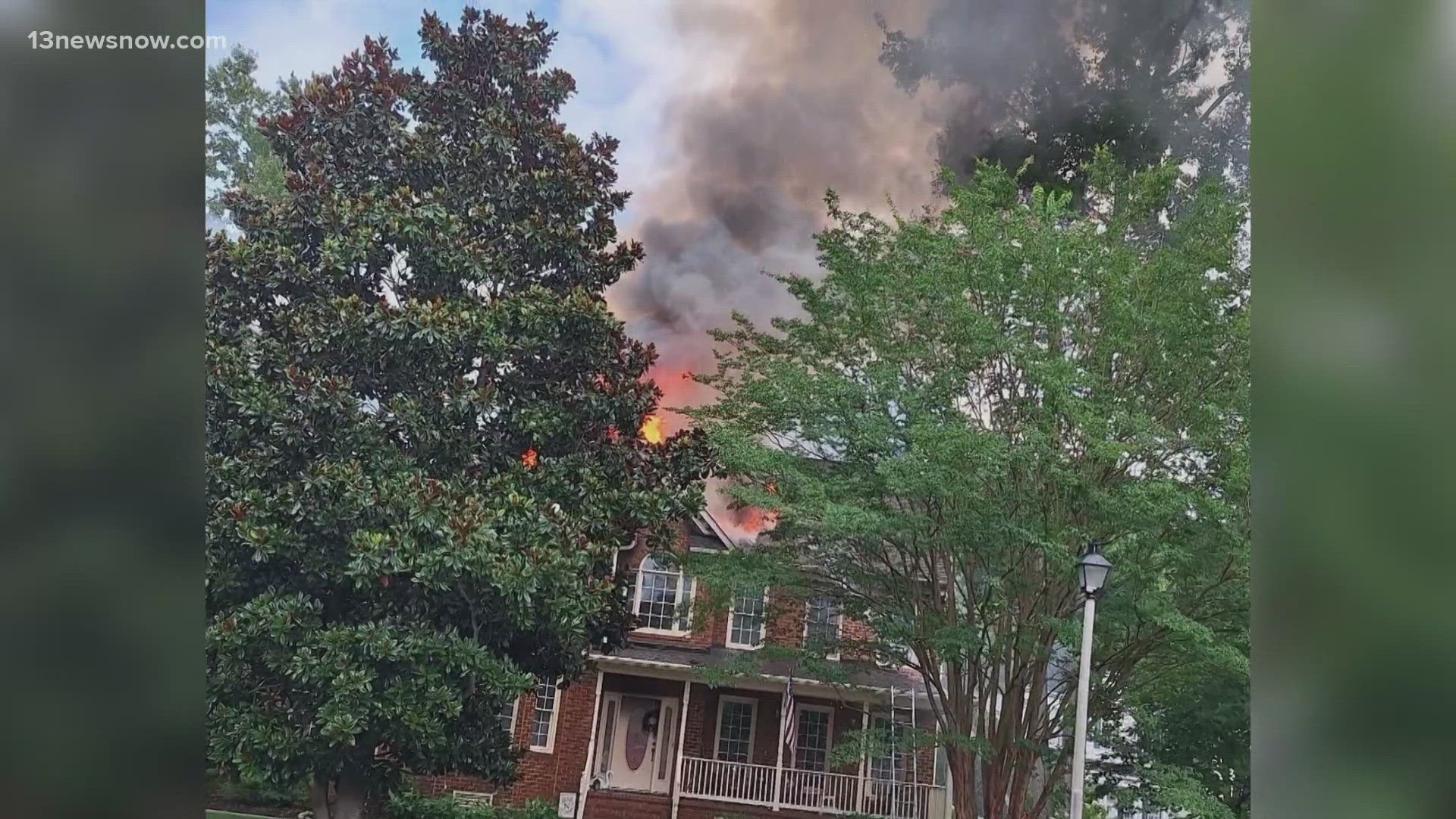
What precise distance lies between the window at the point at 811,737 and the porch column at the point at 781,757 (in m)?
0.37

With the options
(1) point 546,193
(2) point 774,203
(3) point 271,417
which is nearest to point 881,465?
(2) point 774,203

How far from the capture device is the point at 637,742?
29.7 feet

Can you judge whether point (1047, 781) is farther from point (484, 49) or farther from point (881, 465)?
point (484, 49)

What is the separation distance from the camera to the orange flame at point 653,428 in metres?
7.21

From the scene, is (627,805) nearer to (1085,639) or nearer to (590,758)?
(590,758)

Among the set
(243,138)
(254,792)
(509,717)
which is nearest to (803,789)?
(509,717)

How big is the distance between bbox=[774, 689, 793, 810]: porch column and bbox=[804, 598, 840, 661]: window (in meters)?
0.91

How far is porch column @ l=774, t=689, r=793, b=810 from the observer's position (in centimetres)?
826

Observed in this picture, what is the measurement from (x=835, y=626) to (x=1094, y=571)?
105 inches
